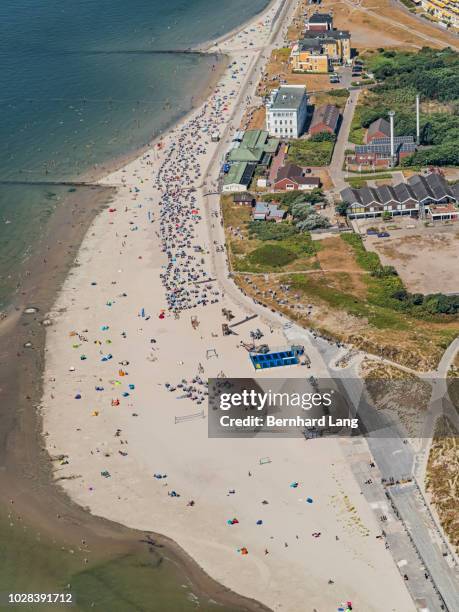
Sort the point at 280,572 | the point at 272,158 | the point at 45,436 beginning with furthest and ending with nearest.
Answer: the point at 272,158
the point at 45,436
the point at 280,572

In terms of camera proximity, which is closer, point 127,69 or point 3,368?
point 3,368

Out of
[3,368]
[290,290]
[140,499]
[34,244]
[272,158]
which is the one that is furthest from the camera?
[272,158]

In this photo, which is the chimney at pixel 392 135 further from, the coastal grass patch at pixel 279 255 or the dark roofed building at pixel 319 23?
the dark roofed building at pixel 319 23

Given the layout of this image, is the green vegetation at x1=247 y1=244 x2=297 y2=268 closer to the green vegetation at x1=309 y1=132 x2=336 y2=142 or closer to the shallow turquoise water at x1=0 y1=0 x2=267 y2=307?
the shallow turquoise water at x1=0 y1=0 x2=267 y2=307

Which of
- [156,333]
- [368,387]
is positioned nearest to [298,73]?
[156,333]

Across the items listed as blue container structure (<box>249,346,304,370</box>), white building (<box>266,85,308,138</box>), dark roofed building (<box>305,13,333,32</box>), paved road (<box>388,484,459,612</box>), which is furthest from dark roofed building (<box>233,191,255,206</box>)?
dark roofed building (<box>305,13,333,32</box>)

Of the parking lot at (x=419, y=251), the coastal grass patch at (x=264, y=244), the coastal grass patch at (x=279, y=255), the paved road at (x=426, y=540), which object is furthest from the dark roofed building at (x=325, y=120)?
the paved road at (x=426, y=540)

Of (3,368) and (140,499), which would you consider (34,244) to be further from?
(140,499)
